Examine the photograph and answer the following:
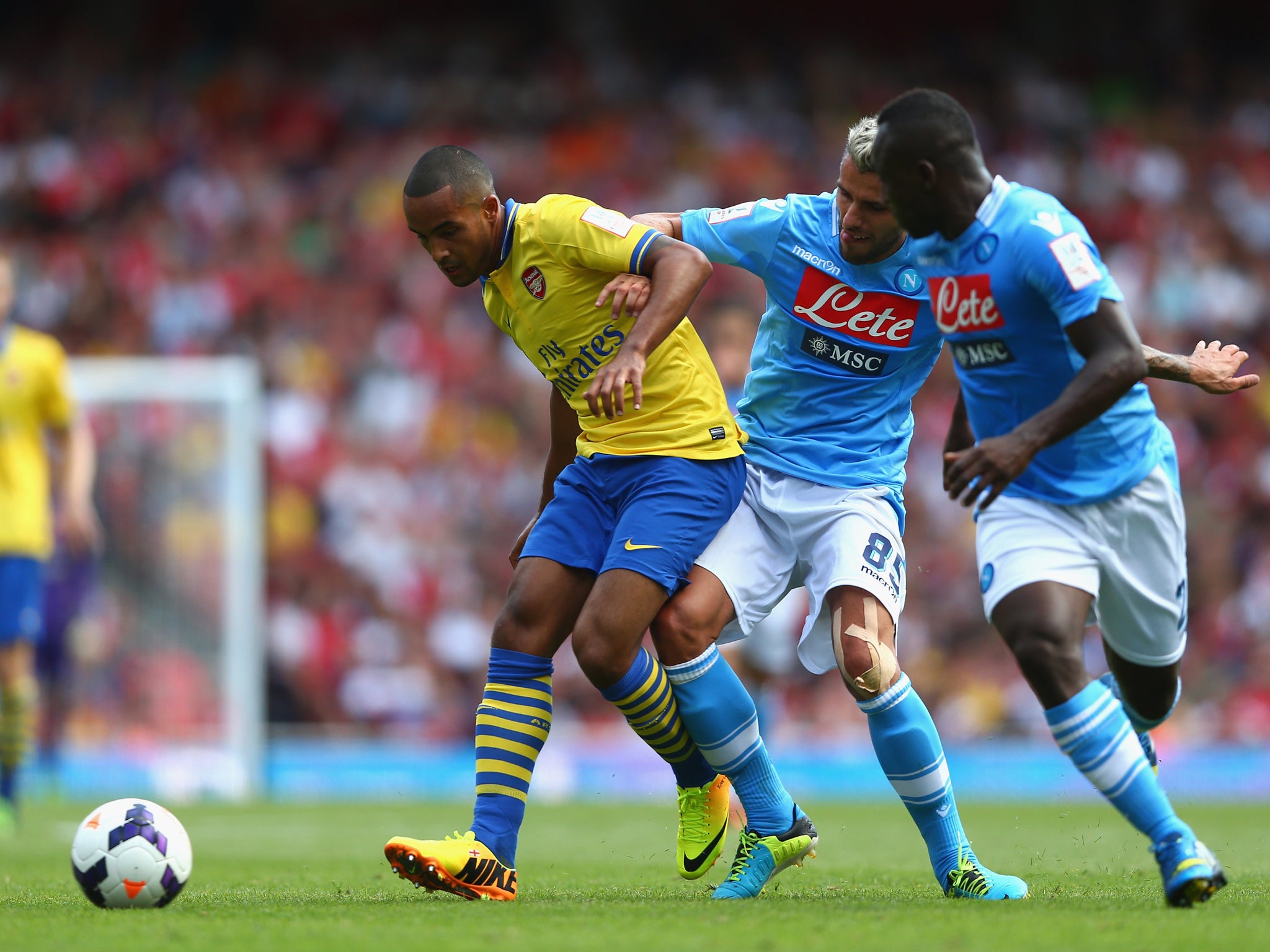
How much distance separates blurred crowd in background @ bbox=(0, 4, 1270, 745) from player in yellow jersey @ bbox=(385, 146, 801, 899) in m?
6.77

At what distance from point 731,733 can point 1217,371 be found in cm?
184

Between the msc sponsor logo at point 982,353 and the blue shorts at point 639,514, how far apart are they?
3.20 ft

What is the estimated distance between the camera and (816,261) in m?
5.25

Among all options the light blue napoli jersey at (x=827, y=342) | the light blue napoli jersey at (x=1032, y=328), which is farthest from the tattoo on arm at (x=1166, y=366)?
the light blue napoli jersey at (x=827, y=342)

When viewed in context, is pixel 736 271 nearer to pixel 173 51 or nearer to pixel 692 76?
pixel 692 76


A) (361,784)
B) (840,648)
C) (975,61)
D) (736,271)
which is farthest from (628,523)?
(975,61)

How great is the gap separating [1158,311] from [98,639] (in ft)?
34.6

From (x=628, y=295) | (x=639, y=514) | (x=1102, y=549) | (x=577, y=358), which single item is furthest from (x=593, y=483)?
(x=1102, y=549)

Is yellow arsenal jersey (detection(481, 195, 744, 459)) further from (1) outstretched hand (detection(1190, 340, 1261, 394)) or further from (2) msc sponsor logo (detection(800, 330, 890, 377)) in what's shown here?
(1) outstretched hand (detection(1190, 340, 1261, 394))

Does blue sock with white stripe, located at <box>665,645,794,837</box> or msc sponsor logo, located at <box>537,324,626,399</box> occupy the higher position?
msc sponsor logo, located at <box>537,324,626,399</box>

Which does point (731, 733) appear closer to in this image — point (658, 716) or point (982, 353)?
point (658, 716)

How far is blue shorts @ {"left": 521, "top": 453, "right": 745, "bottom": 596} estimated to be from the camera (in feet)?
16.3

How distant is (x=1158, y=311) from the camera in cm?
1633

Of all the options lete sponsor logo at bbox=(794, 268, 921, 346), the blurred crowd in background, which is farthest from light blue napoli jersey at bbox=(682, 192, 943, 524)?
the blurred crowd in background
